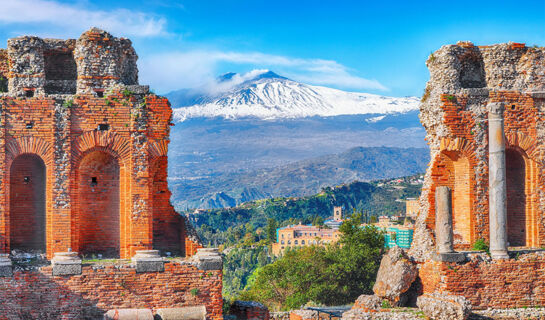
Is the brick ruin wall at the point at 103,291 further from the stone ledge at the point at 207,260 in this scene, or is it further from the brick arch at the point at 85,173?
the brick arch at the point at 85,173

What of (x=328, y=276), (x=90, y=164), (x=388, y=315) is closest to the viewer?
(x=388, y=315)

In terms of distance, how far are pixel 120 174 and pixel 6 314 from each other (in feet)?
17.5

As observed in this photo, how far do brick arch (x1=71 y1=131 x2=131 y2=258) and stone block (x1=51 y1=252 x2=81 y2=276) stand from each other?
1.89 metres

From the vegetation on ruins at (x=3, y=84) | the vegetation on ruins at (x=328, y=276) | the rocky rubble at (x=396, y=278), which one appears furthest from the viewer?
the vegetation on ruins at (x=328, y=276)

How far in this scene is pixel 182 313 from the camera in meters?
19.7

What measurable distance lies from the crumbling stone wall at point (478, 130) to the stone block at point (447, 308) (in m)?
2.12

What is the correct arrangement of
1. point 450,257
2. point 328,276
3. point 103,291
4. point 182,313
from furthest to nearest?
point 328,276 → point 450,257 → point 182,313 → point 103,291

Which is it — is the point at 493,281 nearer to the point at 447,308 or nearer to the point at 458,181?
the point at 447,308

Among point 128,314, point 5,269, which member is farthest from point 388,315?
point 5,269

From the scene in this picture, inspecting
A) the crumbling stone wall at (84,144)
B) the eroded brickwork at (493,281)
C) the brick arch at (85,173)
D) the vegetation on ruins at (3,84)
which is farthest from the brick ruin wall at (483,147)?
the vegetation on ruins at (3,84)

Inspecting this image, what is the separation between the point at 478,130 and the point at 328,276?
19675 mm

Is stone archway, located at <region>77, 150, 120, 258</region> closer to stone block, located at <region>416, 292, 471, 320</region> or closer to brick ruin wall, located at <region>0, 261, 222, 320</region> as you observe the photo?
brick ruin wall, located at <region>0, 261, 222, 320</region>

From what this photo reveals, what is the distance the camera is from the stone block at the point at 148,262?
65.0 ft

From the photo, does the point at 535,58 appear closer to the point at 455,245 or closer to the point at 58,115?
the point at 455,245
